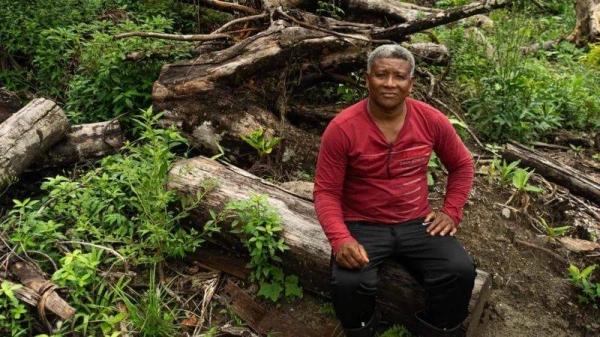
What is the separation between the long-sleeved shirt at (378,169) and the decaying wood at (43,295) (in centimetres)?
175

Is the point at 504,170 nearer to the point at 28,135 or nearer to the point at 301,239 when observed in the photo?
the point at 301,239

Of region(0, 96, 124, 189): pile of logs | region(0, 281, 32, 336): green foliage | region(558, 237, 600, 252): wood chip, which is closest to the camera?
region(0, 281, 32, 336): green foliage

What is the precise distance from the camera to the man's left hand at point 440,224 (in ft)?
11.2

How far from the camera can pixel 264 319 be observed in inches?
147

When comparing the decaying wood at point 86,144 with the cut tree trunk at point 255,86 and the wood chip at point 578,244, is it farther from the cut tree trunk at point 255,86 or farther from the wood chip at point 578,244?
the wood chip at point 578,244

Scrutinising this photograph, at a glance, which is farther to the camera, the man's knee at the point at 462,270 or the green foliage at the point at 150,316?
the green foliage at the point at 150,316

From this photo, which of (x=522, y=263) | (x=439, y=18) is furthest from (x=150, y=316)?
(x=439, y=18)

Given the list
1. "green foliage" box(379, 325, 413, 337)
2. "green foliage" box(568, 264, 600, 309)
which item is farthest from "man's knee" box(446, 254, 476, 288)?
"green foliage" box(568, 264, 600, 309)

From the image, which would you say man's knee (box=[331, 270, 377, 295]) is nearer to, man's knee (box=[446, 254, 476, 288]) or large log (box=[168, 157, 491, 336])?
large log (box=[168, 157, 491, 336])

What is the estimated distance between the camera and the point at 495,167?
5.31 meters

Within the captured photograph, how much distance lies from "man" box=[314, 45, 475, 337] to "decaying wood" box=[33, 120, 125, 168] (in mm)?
2572

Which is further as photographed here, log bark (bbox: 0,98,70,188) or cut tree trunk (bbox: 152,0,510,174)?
cut tree trunk (bbox: 152,0,510,174)

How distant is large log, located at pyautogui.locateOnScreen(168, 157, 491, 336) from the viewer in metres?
3.47

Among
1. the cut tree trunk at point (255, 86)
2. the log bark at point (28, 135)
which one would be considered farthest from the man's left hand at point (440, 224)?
the log bark at point (28, 135)
